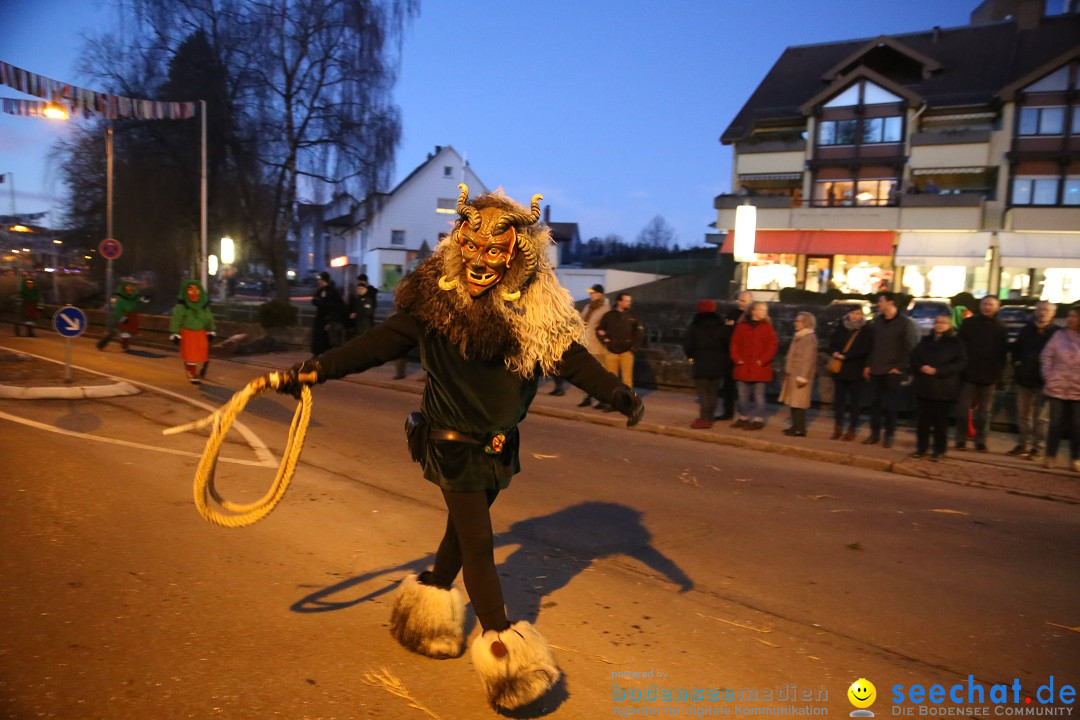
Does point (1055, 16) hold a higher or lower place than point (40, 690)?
higher

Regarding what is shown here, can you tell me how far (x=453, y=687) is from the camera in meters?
3.67

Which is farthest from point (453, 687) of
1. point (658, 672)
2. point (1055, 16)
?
point (1055, 16)

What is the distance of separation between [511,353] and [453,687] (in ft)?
4.96

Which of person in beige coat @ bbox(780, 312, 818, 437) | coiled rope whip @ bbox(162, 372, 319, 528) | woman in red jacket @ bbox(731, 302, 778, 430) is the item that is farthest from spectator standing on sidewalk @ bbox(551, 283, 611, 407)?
coiled rope whip @ bbox(162, 372, 319, 528)

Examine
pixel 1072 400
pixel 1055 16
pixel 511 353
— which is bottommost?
pixel 1072 400

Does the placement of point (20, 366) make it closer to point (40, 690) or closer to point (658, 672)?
point (40, 690)

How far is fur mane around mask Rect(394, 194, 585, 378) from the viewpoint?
3.60m

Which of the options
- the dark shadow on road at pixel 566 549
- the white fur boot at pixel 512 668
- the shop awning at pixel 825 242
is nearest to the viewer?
the white fur boot at pixel 512 668

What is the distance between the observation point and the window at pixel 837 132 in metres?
38.5

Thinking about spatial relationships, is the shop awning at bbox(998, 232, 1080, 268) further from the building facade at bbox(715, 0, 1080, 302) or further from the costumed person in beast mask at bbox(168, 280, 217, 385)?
the costumed person in beast mask at bbox(168, 280, 217, 385)

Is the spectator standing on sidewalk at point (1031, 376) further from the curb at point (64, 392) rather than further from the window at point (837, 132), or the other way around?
the window at point (837, 132)

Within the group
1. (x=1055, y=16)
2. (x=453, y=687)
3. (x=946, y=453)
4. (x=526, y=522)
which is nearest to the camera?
(x=453, y=687)

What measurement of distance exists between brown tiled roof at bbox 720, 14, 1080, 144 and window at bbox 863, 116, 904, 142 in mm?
1672

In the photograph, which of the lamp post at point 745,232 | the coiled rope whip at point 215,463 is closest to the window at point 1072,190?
the lamp post at point 745,232
